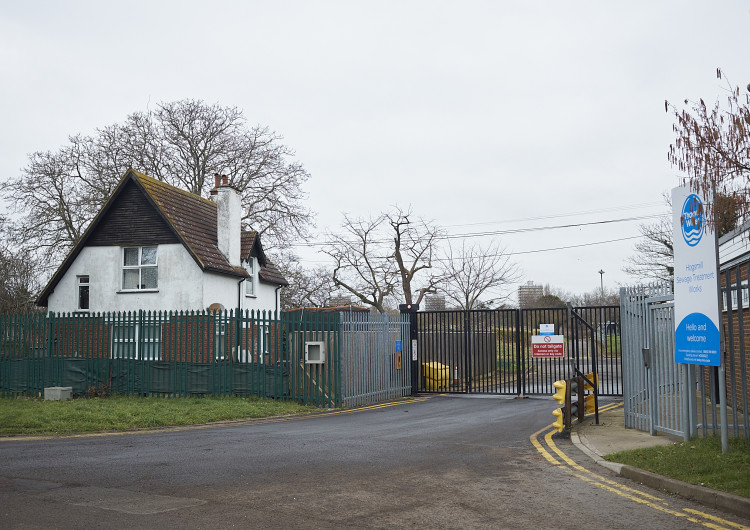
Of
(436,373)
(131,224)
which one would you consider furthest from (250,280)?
(436,373)

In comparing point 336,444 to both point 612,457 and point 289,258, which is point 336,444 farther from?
point 289,258

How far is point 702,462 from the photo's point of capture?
27.5ft

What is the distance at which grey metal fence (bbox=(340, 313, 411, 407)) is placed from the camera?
18031mm

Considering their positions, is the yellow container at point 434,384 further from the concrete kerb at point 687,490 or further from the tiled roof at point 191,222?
the concrete kerb at point 687,490

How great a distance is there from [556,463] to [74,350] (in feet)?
49.4

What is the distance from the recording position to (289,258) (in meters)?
38.7

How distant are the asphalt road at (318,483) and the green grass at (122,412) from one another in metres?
1.20

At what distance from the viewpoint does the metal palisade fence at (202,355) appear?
1777cm

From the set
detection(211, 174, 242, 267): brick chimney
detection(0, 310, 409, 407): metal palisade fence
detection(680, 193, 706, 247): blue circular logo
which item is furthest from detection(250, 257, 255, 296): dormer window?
detection(680, 193, 706, 247): blue circular logo

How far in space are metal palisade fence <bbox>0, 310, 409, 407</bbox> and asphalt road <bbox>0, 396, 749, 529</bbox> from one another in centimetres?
441

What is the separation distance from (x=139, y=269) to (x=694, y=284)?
19850 mm

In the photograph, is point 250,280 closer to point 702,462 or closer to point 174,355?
point 174,355

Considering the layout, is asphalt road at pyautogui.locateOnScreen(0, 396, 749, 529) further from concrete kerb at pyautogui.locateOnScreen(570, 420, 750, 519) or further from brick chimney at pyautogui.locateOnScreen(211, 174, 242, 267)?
brick chimney at pyautogui.locateOnScreen(211, 174, 242, 267)

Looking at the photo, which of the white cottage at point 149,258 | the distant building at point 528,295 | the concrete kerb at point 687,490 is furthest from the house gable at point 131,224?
the distant building at point 528,295
